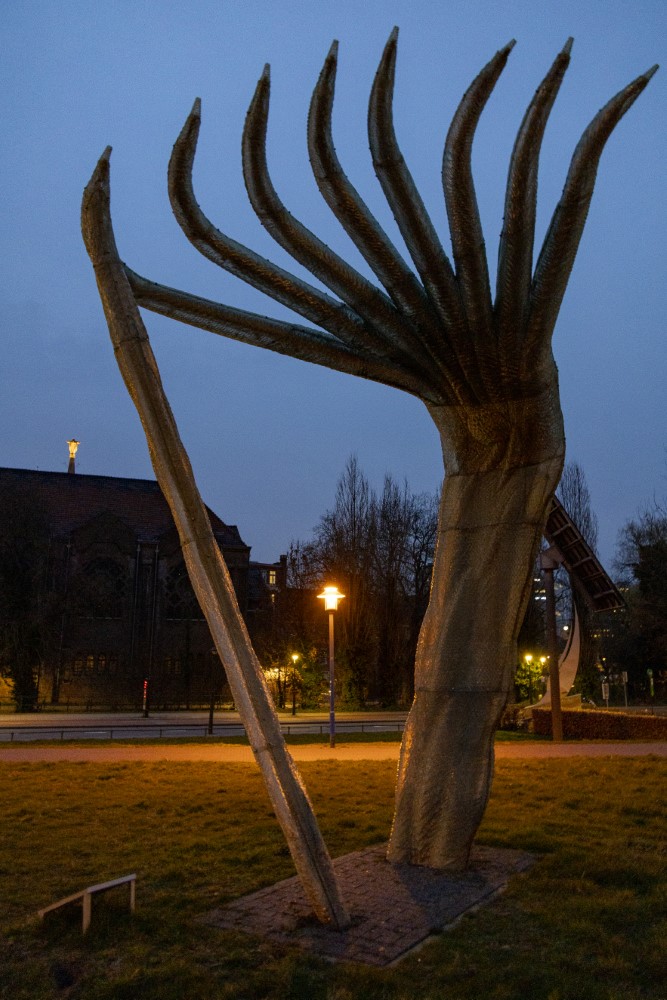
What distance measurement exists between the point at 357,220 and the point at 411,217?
44 centimetres

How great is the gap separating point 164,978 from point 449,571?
13.9 ft

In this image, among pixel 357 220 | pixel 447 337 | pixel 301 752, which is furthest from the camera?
pixel 301 752

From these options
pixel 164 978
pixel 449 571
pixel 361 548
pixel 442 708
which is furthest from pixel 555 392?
pixel 361 548

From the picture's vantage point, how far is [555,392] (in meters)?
7.46

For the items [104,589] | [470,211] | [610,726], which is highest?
[104,589]

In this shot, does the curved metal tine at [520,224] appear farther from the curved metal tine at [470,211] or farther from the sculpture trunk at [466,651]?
the sculpture trunk at [466,651]

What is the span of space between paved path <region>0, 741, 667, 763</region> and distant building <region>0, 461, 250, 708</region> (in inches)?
1114

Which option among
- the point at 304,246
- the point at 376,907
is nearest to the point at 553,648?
the point at 376,907

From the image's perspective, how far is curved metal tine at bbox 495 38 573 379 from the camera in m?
6.07

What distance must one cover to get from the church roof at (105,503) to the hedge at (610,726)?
1318 inches

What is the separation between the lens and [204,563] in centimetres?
623

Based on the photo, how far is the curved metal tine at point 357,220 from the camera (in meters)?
6.21

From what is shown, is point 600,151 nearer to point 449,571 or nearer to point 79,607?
point 449,571

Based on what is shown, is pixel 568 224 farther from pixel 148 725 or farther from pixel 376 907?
pixel 148 725
